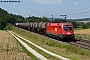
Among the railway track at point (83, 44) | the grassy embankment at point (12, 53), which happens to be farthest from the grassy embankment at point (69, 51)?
the grassy embankment at point (12, 53)

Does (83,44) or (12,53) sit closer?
(12,53)

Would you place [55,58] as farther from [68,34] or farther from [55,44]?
[68,34]

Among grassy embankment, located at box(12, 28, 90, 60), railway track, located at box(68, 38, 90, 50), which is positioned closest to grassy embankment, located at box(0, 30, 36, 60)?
grassy embankment, located at box(12, 28, 90, 60)

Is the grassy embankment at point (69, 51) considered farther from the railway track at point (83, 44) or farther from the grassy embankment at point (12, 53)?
the grassy embankment at point (12, 53)

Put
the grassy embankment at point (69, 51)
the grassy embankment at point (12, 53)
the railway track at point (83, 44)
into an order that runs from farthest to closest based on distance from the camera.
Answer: the railway track at point (83, 44)
the grassy embankment at point (69, 51)
the grassy embankment at point (12, 53)

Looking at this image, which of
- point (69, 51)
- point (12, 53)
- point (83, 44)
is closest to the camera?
point (12, 53)

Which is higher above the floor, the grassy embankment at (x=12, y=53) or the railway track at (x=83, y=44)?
the grassy embankment at (x=12, y=53)

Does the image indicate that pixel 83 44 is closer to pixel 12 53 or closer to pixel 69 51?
pixel 69 51

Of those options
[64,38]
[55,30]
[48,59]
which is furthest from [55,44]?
[48,59]

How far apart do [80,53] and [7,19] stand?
577 ft

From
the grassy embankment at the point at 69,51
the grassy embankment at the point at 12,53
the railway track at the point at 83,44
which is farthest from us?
the railway track at the point at 83,44

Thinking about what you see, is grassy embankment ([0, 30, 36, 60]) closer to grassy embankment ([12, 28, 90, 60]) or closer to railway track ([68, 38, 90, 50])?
grassy embankment ([12, 28, 90, 60])

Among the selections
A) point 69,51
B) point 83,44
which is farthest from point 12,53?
point 83,44

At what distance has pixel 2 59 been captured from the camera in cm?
1670
